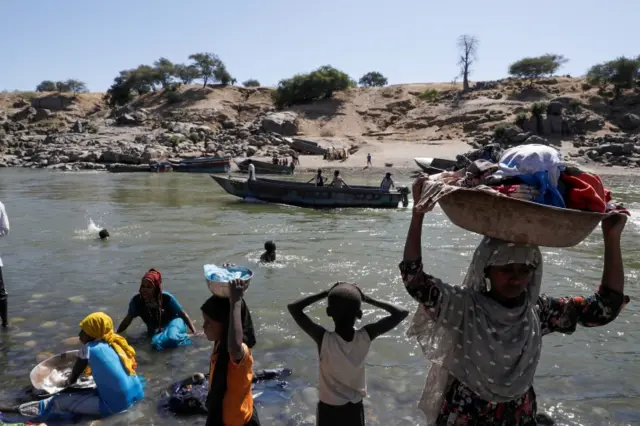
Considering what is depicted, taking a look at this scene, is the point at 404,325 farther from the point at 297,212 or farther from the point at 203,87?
the point at 203,87

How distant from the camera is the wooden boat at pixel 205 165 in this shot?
36.8 m

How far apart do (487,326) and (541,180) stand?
62 cm

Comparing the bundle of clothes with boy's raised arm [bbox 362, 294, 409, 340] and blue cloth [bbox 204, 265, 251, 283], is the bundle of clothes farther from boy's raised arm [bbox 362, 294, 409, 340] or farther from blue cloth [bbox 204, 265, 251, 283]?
blue cloth [bbox 204, 265, 251, 283]

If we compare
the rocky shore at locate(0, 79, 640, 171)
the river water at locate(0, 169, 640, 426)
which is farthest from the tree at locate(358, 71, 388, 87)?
→ the river water at locate(0, 169, 640, 426)

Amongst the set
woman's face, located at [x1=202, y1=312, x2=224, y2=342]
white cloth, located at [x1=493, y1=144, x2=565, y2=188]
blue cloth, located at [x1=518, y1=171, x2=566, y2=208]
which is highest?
white cloth, located at [x1=493, y1=144, x2=565, y2=188]

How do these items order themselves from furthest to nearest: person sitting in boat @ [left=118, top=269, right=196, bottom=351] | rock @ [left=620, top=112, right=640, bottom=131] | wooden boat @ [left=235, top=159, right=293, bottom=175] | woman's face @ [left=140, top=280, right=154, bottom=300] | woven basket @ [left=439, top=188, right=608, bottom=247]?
rock @ [left=620, top=112, right=640, bottom=131], wooden boat @ [left=235, top=159, right=293, bottom=175], person sitting in boat @ [left=118, top=269, right=196, bottom=351], woman's face @ [left=140, top=280, right=154, bottom=300], woven basket @ [left=439, top=188, right=608, bottom=247]

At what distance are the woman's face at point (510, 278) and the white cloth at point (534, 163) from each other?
353mm

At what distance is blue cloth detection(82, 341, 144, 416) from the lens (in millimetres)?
4156

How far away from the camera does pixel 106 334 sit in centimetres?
423

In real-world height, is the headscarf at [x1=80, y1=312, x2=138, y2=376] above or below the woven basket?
below

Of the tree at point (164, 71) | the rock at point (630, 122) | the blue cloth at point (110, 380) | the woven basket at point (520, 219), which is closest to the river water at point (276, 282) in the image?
the blue cloth at point (110, 380)

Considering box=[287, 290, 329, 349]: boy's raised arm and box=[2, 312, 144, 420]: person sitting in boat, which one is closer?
box=[287, 290, 329, 349]: boy's raised arm

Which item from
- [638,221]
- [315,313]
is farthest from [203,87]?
[315,313]

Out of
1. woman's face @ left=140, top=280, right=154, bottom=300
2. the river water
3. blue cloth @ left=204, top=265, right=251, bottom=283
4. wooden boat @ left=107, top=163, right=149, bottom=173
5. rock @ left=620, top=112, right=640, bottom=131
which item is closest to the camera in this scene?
blue cloth @ left=204, top=265, right=251, bottom=283
